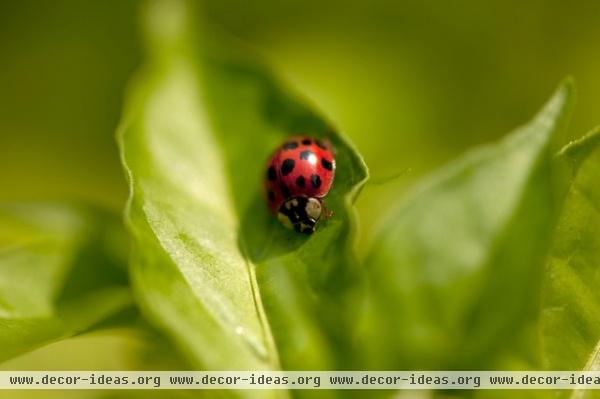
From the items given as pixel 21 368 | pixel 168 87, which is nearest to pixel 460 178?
pixel 168 87

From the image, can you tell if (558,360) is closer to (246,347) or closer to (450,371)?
(450,371)

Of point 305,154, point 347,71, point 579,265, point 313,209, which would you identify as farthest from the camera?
point 347,71

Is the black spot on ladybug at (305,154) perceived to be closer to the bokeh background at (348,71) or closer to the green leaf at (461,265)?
the green leaf at (461,265)

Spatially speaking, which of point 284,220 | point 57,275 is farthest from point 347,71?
point 57,275

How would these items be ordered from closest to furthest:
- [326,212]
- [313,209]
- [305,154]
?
[326,212] < [313,209] < [305,154]

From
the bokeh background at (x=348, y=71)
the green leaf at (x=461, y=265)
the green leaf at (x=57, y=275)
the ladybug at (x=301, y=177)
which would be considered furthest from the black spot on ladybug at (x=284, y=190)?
the bokeh background at (x=348, y=71)

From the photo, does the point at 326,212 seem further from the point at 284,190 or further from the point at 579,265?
the point at 579,265

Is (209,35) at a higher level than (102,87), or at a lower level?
higher
